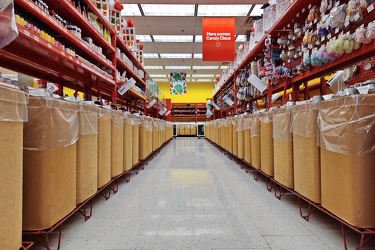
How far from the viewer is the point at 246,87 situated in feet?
16.8

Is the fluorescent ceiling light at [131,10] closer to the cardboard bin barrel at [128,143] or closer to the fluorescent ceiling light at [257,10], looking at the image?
the fluorescent ceiling light at [257,10]

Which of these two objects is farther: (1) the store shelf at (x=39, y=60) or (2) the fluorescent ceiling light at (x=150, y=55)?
(2) the fluorescent ceiling light at (x=150, y=55)

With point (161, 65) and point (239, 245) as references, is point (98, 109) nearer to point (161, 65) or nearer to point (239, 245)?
point (239, 245)

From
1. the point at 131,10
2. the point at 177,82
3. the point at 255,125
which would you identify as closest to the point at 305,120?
the point at 255,125

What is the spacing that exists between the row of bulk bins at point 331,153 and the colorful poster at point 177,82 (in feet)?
42.3

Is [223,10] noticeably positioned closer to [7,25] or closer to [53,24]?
[53,24]

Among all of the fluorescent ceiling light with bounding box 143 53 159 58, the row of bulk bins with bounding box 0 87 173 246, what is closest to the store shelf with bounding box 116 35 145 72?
the row of bulk bins with bounding box 0 87 173 246

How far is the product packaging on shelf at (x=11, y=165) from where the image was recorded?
1.03 m

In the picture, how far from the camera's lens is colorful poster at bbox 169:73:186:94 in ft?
49.3

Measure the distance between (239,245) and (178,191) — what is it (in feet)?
4.09

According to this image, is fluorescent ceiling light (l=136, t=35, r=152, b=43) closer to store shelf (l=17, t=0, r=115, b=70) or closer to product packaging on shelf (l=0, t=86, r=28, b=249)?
store shelf (l=17, t=0, r=115, b=70)

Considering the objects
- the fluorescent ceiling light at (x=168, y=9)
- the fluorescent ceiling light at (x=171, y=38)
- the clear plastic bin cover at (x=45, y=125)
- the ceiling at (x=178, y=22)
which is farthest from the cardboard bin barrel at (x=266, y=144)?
the fluorescent ceiling light at (x=171, y=38)

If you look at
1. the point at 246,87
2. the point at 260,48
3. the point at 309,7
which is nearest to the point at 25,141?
the point at 309,7

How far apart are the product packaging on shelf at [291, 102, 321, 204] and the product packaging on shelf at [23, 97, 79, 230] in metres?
1.57
